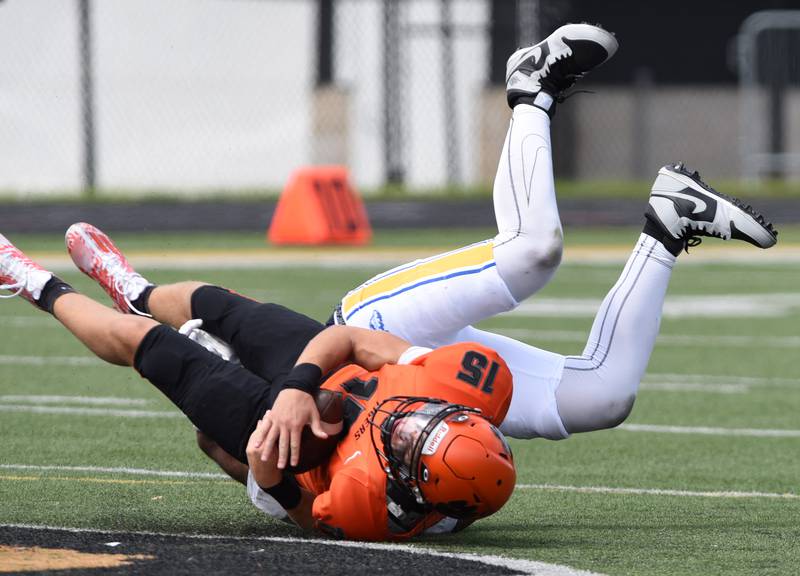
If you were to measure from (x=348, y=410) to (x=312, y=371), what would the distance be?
165 mm

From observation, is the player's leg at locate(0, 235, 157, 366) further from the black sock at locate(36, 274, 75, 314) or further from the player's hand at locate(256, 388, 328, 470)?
the player's hand at locate(256, 388, 328, 470)

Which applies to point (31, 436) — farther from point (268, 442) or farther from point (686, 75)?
point (686, 75)

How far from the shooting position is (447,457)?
4.47 meters

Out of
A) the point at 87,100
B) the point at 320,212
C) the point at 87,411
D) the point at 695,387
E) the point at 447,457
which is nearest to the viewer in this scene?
the point at 447,457

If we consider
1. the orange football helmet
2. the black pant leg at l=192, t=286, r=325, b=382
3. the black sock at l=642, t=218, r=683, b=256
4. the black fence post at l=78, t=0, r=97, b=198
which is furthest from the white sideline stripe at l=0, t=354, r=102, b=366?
the black fence post at l=78, t=0, r=97, b=198

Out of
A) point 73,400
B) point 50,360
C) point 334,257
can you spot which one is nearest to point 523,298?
point 73,400

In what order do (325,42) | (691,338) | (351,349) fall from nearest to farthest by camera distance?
(351,349)
(691,338)
(325,42)

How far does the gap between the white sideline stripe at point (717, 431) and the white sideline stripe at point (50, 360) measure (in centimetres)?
327

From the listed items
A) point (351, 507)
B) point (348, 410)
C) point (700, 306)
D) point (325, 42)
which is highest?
point (325, 42)

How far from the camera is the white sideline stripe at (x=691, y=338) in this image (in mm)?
10328

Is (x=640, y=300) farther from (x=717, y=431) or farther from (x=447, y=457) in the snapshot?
(x=717, y=431)

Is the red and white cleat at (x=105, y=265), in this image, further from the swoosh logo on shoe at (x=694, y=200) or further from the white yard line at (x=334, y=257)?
the white yard line at (x=334, y=257)

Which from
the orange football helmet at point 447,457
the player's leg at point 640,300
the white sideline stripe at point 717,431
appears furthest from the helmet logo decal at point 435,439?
the white sideline stripe at point 717,431

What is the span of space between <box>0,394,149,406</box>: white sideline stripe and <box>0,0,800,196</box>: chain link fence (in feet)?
32.1
